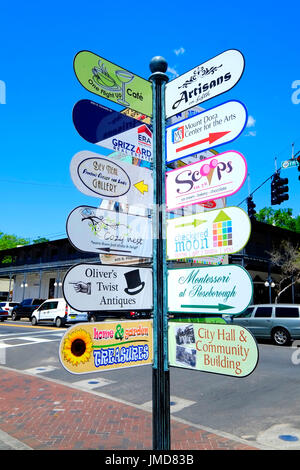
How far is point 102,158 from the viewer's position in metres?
2.63

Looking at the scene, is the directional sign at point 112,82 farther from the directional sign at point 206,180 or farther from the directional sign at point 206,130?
the directional sign at point 206,180

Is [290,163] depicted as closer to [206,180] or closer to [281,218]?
[206,180]

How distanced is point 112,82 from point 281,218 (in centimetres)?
4879

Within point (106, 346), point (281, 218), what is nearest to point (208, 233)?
point (106, 346)

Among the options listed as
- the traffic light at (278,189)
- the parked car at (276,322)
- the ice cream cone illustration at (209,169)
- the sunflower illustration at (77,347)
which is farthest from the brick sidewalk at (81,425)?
the traffic light at (278,189)

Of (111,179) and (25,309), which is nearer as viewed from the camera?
(111,179)

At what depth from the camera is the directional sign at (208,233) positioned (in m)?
2.27

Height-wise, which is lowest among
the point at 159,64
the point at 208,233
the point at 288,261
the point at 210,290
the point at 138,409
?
the point at 138,409

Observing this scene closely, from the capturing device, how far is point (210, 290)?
7.72 feet

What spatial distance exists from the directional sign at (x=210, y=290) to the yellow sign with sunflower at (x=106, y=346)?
1.01ft

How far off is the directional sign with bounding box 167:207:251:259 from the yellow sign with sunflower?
1.99ft
